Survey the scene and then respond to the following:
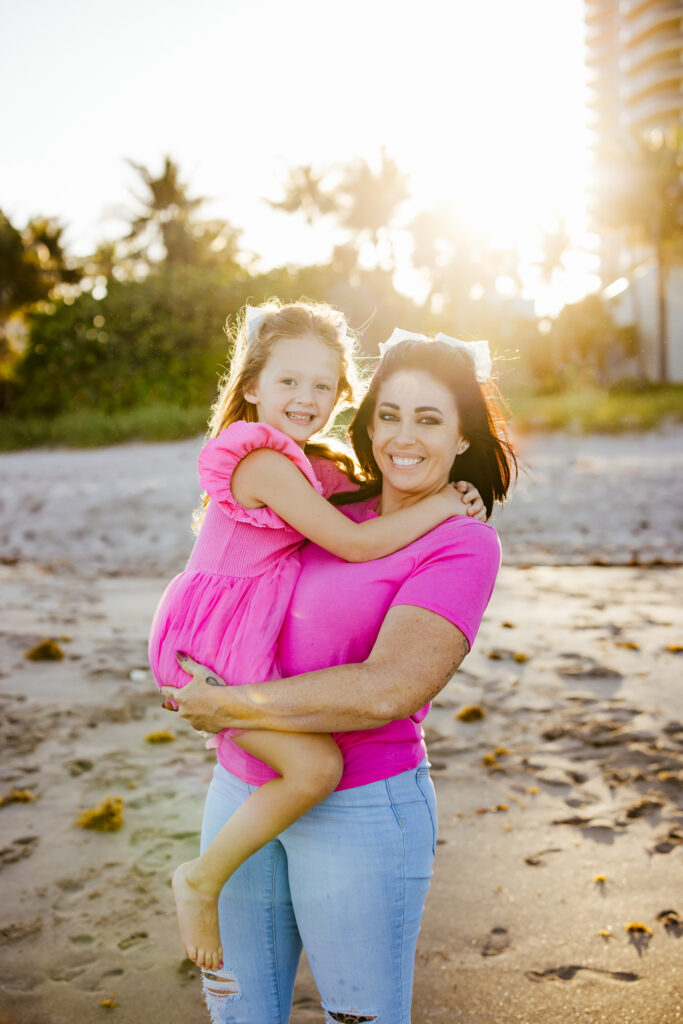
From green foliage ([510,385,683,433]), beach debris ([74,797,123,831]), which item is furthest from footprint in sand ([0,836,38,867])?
green foliage ([510,385,683,433])

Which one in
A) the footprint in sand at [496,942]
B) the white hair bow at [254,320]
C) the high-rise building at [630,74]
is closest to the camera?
the white hair bow at [254,320]

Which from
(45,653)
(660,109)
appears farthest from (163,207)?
(660,109)

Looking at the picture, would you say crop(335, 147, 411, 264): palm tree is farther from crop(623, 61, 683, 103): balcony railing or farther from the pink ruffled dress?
crop(623, 61, 683, 103): balcony railing

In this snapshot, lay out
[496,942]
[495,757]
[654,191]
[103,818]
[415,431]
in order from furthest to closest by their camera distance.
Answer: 1. [654,191]
2. [495,757]
3. [103,818]
4. [496,942]
5. [415,431]

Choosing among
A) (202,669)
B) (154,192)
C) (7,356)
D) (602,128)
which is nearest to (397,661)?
(202,669)

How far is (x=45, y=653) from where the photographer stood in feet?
19.8

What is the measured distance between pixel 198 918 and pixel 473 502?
1.08 meters

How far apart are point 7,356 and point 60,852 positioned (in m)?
27.5

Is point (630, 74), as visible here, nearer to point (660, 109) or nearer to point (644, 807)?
point (660, 109)

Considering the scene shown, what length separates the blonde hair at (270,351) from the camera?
94.8 inches

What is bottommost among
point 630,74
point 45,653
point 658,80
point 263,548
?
point 45,653

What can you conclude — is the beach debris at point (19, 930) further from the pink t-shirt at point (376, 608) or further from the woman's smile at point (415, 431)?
the woman's smile at point (415, 431)

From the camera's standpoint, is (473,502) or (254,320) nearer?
(473,502)

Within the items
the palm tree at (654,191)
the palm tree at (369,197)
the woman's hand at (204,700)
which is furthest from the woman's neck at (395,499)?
the palm tree at (369,197)
